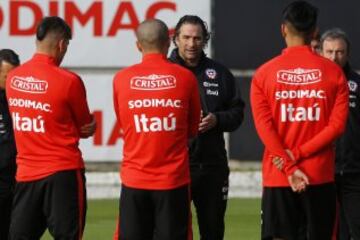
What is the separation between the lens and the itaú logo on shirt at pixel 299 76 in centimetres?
862

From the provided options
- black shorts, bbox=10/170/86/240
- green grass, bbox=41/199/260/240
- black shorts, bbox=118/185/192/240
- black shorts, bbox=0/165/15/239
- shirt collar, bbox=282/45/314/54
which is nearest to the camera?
shirt collar, bbox=282/45/314/54

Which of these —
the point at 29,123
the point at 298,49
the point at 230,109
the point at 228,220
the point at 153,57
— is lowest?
the point at 228,220

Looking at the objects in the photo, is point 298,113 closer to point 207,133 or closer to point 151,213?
point 151,213

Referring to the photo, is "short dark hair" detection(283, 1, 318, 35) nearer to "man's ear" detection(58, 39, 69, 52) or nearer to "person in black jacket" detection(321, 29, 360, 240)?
"man's ear" detection(58, 39, 69, 52)

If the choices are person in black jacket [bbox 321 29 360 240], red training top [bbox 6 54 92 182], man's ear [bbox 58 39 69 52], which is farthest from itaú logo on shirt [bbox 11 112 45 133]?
person in black jacket [bbox 321 29 360 240]

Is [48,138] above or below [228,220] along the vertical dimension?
above

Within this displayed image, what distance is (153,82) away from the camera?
8.83 metres

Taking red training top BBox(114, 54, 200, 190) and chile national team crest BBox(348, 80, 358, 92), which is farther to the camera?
chile national team crest BBox(348, 80, 358, 92)

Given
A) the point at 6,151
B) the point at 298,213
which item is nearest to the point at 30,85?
the point at 6,151

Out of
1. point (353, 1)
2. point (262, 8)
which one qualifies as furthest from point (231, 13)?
point (353, 1)

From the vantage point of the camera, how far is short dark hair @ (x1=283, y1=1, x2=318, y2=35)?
8.65 metres

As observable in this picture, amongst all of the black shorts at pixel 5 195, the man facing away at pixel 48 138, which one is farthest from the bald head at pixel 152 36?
the black shorts at pixel 5 195

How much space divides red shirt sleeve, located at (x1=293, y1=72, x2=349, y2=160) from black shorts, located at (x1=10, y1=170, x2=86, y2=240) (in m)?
1.75

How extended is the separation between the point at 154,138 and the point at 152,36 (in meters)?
0.72
